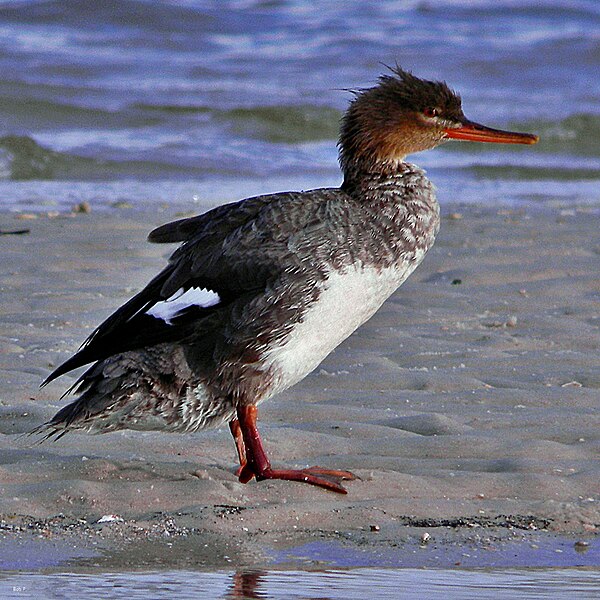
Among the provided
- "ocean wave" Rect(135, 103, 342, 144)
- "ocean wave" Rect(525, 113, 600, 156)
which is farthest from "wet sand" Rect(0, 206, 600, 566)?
"ocean wave" Rect(525, 113, 600, 156)

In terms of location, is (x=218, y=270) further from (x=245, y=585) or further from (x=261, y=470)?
(x=245, y=585)

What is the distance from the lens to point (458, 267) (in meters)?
7.70

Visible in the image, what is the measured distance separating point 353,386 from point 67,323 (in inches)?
61.9

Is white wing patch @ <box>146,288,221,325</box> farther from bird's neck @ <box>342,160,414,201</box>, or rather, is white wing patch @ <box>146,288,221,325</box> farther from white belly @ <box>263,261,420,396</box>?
bird's neck @ <box>342,160,414,201</box>

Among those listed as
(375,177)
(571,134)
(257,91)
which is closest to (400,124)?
(375,177)

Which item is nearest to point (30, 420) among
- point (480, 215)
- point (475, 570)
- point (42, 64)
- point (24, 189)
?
point (475, 570)

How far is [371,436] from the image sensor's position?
4.79m

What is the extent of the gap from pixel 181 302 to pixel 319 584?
1.24 metres

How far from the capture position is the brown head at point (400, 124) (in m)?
5.06

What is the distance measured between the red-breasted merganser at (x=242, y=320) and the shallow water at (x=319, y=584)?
2.25 feet

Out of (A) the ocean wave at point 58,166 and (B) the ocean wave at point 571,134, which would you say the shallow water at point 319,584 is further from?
(B) the ocean wave at point 571,134

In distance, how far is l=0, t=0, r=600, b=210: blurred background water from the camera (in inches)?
479

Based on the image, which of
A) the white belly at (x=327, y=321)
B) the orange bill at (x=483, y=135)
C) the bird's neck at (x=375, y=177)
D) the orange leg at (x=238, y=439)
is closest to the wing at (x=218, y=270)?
the white belly at (x=327, y=321)

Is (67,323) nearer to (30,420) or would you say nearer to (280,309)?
(30,420)
